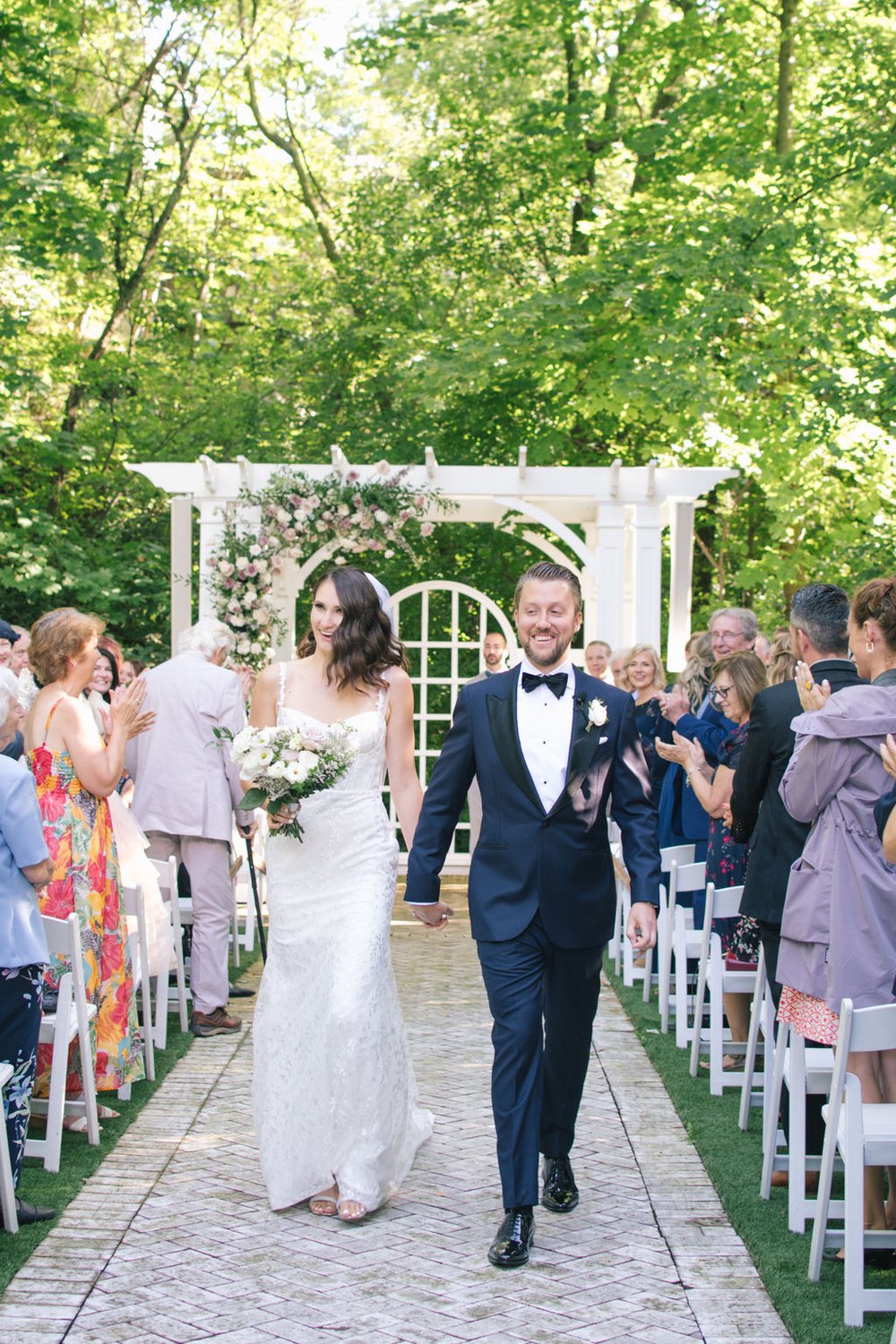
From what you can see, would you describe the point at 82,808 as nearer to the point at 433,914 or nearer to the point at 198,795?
the point at 198,795

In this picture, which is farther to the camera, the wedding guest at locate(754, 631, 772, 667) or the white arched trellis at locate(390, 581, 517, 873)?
the white arched trellis at locate(390, 581, 517, 873)

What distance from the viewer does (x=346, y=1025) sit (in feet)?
16.2

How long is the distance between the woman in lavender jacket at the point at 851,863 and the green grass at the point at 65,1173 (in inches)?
93.4

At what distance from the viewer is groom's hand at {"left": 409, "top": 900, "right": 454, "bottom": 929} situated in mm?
4637

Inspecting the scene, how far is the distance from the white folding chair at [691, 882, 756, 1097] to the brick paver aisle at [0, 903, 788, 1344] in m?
0.31

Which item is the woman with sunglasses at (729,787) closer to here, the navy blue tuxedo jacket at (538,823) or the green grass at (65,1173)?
the navy blue tuxedo jacket at (538,823)

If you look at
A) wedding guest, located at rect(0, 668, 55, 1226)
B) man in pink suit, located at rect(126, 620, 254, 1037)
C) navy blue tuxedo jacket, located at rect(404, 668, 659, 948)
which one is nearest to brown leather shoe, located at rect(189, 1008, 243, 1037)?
man in pink suit, located at rect(126, 620, 254, 1037)

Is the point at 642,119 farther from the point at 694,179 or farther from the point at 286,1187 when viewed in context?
the point at 286,1187

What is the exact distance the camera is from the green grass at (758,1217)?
12.9 feet

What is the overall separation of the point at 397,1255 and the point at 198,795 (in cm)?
363

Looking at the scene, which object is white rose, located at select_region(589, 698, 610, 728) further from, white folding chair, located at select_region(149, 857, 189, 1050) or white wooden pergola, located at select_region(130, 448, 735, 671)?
white wooden pergola, located at select_region(130, 448, 735, 671)

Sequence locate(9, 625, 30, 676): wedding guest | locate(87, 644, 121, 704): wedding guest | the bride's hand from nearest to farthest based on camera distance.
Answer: the bride's hand → locate(9, 625, 30, 676): wedding guest → locate(87, 644, 121, 704): wedding guest

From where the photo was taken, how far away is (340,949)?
5.01 m

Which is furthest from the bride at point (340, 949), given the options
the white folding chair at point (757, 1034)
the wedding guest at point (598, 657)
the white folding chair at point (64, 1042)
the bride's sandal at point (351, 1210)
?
the wedding guest at point (598, 657)
